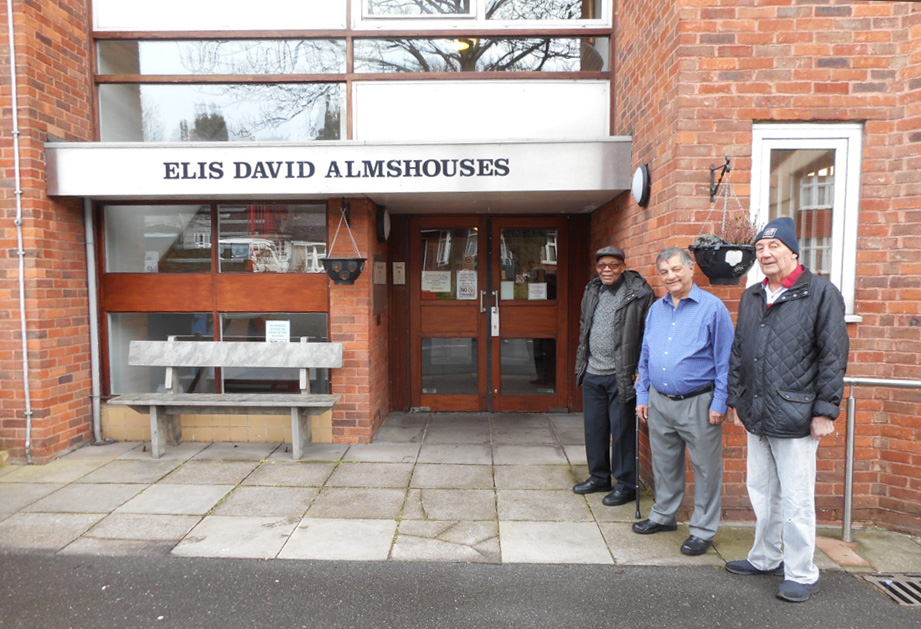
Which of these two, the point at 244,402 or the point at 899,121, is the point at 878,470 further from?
the point at 244,402

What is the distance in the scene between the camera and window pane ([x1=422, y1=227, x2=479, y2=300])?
261 inches

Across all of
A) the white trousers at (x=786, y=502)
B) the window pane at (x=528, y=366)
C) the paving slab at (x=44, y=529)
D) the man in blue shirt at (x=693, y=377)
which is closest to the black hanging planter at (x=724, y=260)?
the man in blue shirt at (x=693, y=377)

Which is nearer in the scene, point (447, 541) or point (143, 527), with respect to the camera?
point (447, 541)

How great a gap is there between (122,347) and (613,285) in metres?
4.94

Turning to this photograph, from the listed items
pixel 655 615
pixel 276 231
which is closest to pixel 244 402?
pixel 276 231

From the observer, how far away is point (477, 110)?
5.46 m

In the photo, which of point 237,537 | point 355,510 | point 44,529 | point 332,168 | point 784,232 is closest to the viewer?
point 784,232

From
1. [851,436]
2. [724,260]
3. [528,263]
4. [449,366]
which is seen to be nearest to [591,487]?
[851,436]

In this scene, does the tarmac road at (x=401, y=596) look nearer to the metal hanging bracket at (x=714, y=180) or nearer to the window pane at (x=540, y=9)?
the metal hanging bracket at (x=714, y=180)

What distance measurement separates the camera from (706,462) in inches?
139

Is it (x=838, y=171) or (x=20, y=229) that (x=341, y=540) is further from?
(x=838, y=171)

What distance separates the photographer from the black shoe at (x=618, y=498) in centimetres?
423

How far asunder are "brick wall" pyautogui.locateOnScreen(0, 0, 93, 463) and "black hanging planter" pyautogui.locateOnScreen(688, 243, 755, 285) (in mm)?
5363

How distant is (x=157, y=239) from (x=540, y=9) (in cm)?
444
